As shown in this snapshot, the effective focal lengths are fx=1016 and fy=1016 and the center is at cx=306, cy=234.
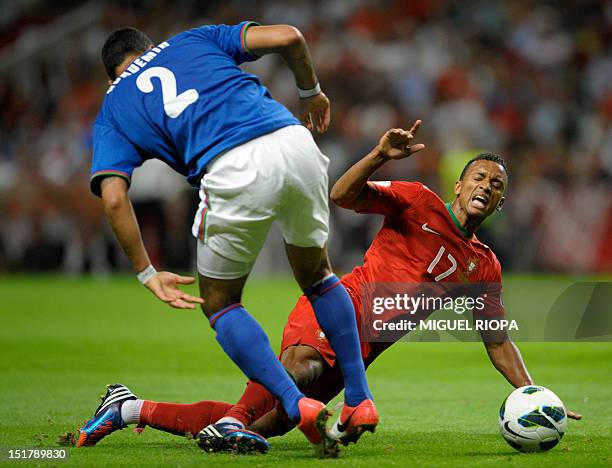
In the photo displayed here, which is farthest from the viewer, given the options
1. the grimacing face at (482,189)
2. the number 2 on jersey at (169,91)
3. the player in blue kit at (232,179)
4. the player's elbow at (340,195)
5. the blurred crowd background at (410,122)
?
the blurred crowd background at (410,122)

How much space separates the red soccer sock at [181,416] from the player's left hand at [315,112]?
1.52m

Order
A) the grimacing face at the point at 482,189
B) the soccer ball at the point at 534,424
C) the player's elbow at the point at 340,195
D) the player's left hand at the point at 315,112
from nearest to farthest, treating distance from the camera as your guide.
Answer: the soccer ball at the point at 534,424, the player's left hand at the point at 315,112, the player's elbow at the point at 340,195, the grimacing face at the point at 482,189

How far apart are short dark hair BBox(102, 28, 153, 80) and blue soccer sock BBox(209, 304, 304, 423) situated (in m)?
1.37

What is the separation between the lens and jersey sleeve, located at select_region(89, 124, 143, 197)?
15.0 ft

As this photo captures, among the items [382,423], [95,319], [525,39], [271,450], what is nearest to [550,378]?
[382,423]

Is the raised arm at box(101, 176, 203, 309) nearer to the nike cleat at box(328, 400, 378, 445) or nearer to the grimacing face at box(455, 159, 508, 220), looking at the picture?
the nike cleat at box(328, 400, 378, 445)

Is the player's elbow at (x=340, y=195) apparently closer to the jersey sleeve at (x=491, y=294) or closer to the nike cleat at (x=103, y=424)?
the jersey sleeve at (x=491, y=294)

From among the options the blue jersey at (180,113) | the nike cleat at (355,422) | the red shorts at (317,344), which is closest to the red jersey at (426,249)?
the red shorts at (317,344)

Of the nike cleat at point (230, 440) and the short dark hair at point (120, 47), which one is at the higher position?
the short dark hair at point (120, 47)

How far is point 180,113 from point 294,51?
619mm

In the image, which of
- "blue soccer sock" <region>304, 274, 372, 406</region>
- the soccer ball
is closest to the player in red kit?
the soccer ball

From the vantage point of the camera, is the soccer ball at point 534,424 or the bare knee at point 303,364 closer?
the soccer ball at point 534,424

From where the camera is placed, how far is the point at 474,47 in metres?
19.5

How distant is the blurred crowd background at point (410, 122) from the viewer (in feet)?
56.5
